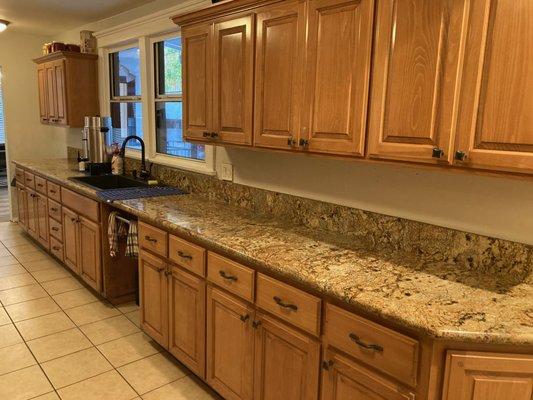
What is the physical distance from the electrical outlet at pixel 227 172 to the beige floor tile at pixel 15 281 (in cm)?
214

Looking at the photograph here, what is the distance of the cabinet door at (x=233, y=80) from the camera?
215 cm

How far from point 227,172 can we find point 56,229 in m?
2.05

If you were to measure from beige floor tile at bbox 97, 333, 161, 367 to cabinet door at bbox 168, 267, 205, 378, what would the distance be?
313mm

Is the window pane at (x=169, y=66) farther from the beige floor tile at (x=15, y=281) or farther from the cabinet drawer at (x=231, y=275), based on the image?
the beige floor tile at (x=15, y=281)

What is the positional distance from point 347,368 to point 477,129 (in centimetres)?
91

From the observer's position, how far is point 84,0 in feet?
11.9

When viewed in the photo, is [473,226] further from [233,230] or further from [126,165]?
[126,165]

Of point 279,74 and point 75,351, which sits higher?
point 279,74

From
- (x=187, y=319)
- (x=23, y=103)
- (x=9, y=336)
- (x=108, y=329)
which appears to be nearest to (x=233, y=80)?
(x=187, y=319)

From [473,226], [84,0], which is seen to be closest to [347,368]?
[473,226]

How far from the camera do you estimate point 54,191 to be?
3896mm

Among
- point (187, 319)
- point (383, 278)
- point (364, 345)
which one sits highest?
point (383, 278)

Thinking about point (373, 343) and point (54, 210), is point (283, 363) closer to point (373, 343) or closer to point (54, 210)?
point (373, 343)

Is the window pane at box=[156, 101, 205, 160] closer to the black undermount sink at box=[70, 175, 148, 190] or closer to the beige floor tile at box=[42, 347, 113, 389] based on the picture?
the black undermount sink at box=[70, 175, 148, 190]
